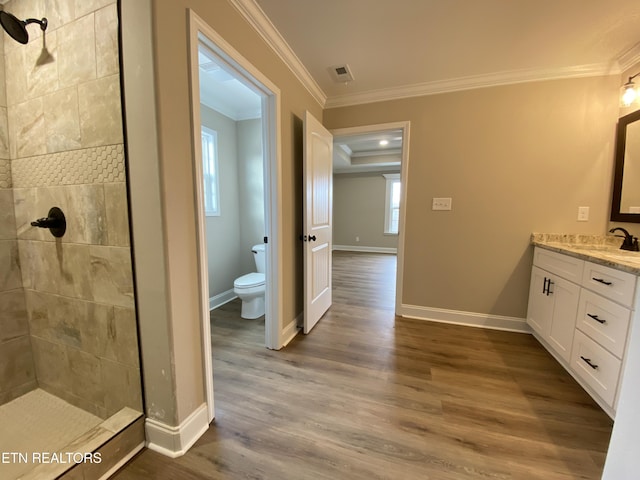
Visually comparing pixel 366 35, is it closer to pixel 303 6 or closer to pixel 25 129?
pixel 303 6

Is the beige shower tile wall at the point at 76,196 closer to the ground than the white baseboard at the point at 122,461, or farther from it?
farther from it

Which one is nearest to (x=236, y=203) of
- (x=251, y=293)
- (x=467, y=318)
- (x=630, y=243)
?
(x=251, y=293)

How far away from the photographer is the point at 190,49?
1.14 metres

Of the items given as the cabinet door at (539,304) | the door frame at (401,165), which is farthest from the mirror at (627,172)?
the door frame at (401,165)

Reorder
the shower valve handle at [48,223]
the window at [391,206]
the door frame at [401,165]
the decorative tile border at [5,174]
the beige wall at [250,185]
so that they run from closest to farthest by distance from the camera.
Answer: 1. the shower valve handle at [48,223]
2. the decorative tile border at [5,174]
3. the door frame at [401,165]
4. the beige wall at [250,185]
5. the window at [391,206]

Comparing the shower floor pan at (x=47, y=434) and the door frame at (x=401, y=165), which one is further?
the door frame at (x=401, y=165)

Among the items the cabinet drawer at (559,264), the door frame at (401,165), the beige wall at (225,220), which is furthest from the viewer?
the beige wall at (225,220)

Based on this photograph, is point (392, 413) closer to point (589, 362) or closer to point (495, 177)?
point (589, 362)

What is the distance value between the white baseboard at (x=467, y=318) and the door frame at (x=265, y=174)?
1.49m

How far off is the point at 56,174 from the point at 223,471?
1.66 metres

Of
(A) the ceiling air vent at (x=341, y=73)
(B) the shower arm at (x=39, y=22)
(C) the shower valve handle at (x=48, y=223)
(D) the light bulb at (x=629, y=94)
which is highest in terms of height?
(A) the ceiling air vent at (x=341, y=73)

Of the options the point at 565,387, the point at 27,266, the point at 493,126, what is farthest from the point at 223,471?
the point at 493,126

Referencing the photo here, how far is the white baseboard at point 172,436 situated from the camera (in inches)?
47.6

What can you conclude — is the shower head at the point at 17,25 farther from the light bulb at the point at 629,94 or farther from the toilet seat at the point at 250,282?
the light bulb at the point at 629,94
